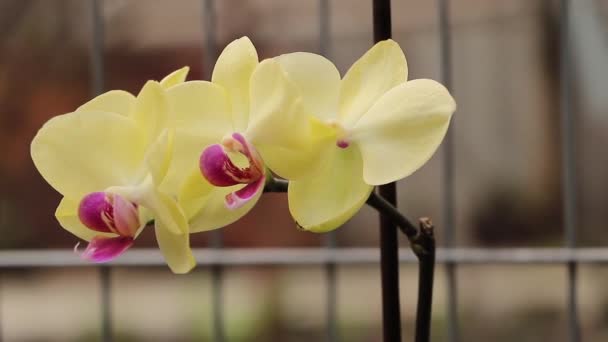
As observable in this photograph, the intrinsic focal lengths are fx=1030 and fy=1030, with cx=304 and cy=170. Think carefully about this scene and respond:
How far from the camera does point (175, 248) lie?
187 millimetres

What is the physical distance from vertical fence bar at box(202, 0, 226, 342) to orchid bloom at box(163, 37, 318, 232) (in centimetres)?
79

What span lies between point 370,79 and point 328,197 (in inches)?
1.1

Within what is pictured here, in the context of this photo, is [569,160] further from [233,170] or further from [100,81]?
[233,170]

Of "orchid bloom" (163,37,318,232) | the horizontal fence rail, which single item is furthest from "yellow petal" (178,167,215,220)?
the horizontal fence rail

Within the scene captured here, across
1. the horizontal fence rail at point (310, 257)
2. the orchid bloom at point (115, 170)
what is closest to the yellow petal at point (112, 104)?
the orchid bloom at point (115, 170)

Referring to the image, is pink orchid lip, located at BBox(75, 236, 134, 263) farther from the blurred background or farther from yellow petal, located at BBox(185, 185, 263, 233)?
the blurred background

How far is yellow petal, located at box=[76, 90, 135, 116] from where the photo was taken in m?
0.20

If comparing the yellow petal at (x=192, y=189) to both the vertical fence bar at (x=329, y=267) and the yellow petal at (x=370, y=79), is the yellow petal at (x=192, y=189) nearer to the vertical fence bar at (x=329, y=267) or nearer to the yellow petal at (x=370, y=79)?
the yellow petal at (x=370, y=79)

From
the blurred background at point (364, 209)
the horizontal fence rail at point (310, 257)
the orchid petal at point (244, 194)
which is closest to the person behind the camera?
the orchid petal at point (244, 194)

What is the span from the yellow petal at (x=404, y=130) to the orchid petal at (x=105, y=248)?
0.15ft

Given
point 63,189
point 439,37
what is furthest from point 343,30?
point 63,189

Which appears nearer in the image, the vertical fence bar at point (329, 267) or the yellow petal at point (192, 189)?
the yellow petal at point (192, 189)

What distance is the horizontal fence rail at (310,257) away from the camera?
94 centimetres

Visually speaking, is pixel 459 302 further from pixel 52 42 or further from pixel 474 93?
pixel 52 42
